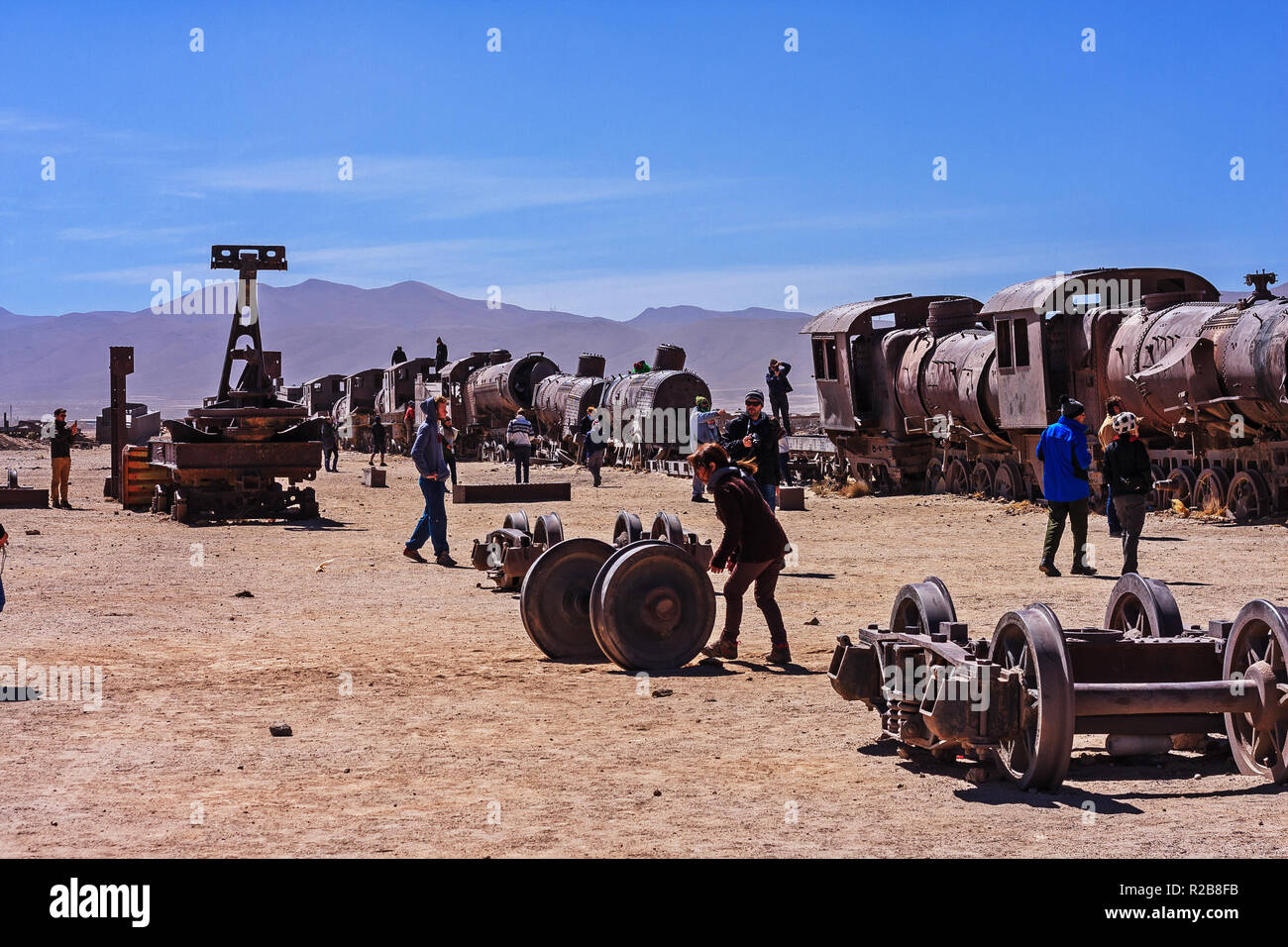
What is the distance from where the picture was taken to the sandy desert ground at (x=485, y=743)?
593 cm

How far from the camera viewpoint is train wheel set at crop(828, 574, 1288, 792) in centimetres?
645

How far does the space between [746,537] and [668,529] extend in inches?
108

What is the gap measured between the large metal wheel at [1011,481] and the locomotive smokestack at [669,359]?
15.4 metres

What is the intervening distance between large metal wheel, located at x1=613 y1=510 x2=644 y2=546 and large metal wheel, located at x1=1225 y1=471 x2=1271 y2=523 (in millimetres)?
10424

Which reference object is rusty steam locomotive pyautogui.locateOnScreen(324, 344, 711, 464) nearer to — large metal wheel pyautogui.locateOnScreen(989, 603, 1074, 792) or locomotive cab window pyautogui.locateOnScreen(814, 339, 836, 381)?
locomotive cab window pyautogui.locateOnScreen(814, 339, 836, 381)

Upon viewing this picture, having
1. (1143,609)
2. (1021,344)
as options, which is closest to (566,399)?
(1021,344)

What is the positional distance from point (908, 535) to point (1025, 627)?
46.6ft

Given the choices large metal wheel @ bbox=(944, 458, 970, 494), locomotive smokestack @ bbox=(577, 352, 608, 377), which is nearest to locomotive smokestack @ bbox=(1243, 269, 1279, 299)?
large metal wheel @ bbox=(944, 458, 970, 494)

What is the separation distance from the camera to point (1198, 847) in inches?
217

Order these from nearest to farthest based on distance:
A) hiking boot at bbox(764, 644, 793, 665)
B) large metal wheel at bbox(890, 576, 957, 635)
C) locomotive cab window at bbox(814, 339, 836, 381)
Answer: large metal wheel at bbox(890, 576, 957, 635) → hiking boot at bbox(764, 644, 793, 665) → locomotive cab window at bbox(814, 339, 836, 381)

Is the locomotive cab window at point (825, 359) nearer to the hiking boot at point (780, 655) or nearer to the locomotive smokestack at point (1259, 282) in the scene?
the locomotive smokestack at point (1259, 282)

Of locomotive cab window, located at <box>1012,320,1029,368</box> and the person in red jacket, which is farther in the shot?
locomotive cab window, located at <box>1012,320,1029,368</box>

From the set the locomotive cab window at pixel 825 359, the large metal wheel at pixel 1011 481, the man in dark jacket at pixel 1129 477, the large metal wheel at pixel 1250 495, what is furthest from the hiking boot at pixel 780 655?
the locomotive cab window at pixel 825 359

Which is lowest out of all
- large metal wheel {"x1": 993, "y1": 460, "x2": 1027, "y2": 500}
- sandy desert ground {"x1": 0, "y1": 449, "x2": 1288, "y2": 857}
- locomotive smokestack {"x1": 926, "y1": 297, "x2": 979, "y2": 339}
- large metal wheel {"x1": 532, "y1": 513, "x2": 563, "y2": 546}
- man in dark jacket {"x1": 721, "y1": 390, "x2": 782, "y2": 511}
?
sandy desert ground {"x1": 0, "y1": 449, "x2": 1288, "y2": 857}
